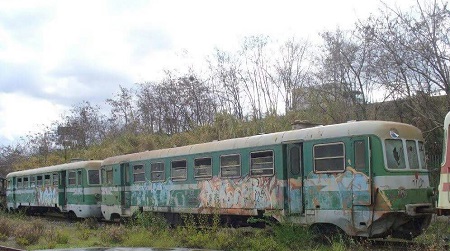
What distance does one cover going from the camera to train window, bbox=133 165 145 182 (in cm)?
1904

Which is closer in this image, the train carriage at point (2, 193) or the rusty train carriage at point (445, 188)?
the rusty train carriage at point (445, 188)

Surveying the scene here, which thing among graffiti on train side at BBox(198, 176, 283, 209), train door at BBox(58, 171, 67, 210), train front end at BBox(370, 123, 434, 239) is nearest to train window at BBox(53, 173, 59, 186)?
train door at BBox(58, 171, 67, 210)

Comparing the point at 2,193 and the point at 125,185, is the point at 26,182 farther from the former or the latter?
the point at 125,185

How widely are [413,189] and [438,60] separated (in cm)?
721

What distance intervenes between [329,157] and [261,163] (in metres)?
2.33

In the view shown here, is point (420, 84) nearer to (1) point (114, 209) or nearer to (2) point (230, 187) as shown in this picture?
(2) point (230, 187)

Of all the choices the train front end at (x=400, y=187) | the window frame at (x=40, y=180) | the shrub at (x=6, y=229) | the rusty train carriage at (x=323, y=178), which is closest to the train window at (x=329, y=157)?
the rusty train carriage at (x=323, y=178)

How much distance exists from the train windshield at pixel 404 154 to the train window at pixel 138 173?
32.7 feet

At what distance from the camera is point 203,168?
16047 mm

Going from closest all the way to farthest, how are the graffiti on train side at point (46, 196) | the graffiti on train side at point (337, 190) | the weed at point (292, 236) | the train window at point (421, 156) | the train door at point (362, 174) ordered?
the weed at point (292, 236), the train door at point (362, 174), the graffiti on train side at point (337, 190), the train window at point (421, 156), the graffiti on train side at point (46, 196)

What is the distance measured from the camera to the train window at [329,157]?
12000 millimetres

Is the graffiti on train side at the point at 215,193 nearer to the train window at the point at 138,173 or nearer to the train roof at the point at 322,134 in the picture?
the train window at the point at 138,173

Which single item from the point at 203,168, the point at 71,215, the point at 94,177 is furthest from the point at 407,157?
the point at 71,215

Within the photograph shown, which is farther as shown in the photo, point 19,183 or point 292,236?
point 19,183
